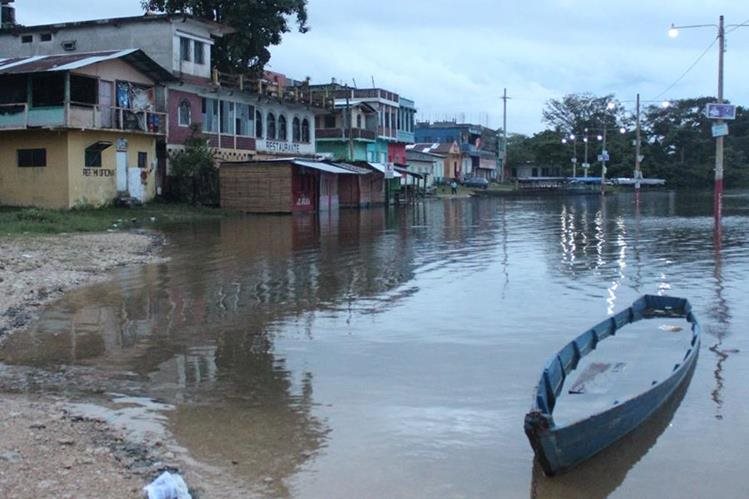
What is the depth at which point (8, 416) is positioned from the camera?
7.75 metres

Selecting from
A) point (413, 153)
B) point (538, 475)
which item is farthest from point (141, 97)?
point (413, 153)

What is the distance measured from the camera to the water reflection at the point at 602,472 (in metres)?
6.55

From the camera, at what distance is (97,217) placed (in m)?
31.0

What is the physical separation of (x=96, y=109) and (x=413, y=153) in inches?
2067

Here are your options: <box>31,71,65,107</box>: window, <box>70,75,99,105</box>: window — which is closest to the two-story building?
<box>70,75,99,105</box>: window

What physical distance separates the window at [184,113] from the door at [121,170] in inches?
192

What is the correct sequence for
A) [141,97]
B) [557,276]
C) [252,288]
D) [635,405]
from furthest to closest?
1. [141,97]
2. [557,276]
3. [252,288]
4. [635,405]

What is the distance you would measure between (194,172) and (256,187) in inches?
134

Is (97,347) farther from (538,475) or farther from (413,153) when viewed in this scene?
(413,153)

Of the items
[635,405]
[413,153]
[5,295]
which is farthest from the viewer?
[413,153]

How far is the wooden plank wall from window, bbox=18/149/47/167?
30.9ft

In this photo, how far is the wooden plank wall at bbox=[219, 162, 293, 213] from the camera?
40594mm

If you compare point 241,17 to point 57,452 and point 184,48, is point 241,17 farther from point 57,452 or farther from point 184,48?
point 57,452

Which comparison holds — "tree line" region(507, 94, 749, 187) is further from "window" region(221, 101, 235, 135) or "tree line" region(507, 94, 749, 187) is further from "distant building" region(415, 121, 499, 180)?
"window" region(221, 101, 235, 135)
